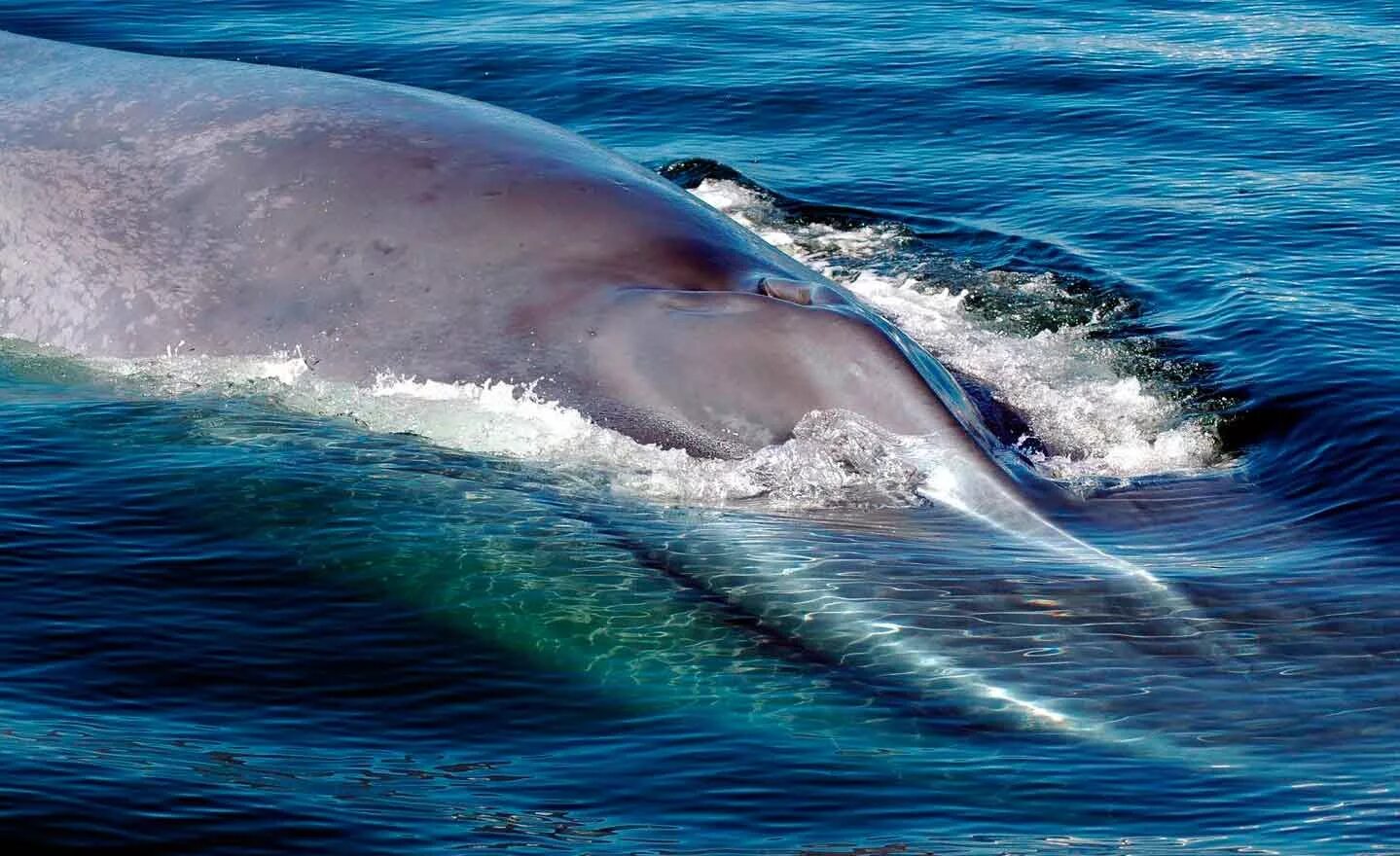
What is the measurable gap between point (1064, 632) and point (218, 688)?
3312 mm

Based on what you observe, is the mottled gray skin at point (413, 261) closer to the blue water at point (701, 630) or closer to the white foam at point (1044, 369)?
→ the blue water at point (701, 630)

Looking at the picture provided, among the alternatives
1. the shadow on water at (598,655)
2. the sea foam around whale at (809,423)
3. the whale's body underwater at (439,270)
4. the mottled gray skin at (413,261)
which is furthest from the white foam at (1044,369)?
the mottled gray skin at (413,261)

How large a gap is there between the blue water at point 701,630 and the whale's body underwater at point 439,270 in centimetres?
36

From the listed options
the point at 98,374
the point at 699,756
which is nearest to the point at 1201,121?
the point at 98,374

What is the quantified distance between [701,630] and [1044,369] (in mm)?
4639

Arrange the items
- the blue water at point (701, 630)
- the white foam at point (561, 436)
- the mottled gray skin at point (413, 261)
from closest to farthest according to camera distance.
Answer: the blue water at point (701, 630) → the white foam at point (561, 436) → the mottled gray skin at point (413, 261)

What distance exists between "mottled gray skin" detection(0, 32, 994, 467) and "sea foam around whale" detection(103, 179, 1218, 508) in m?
0.10

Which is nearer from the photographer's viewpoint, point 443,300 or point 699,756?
point 699,756

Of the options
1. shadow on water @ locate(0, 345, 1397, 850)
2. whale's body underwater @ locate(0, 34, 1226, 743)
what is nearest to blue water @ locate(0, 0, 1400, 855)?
shadow on water @ locate(0, 345, 1397, 850)

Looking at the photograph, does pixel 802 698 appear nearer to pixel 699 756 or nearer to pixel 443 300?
pixel 699 756

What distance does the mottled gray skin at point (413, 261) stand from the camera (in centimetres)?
949

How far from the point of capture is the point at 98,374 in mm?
10875

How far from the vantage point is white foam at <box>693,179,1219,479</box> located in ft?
35.2

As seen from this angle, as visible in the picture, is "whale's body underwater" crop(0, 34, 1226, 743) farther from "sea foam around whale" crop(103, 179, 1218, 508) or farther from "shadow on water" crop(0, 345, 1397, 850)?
"shadow on water" crop(0, 345, 1397, 850)
